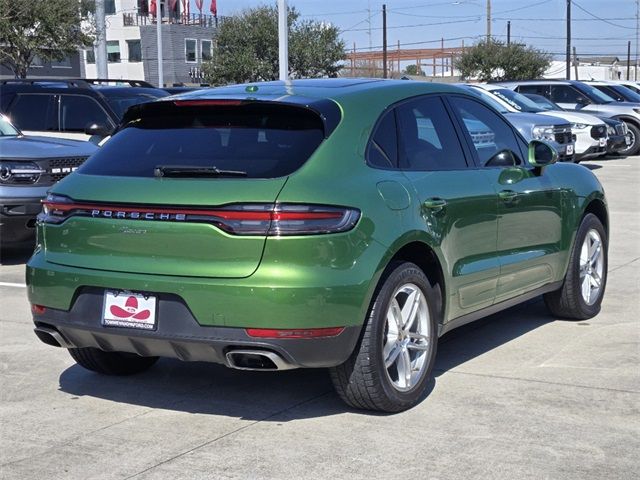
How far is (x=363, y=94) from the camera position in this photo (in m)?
5.46

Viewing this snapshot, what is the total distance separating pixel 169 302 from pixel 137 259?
272mm

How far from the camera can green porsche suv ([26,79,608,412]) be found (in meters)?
4.65

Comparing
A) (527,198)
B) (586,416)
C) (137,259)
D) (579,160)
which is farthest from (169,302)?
(579,160)

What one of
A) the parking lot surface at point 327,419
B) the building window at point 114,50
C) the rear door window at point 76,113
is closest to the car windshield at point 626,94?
the rear door window at point 76,113

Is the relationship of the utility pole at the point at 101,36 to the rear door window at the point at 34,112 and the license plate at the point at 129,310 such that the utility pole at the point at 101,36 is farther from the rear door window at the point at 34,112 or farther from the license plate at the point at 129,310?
the license plate at the point at 129,310

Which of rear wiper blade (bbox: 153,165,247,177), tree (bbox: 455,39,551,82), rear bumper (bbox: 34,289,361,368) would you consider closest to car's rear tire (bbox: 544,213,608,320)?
rear bumper (bbox: 34,289,361,368)

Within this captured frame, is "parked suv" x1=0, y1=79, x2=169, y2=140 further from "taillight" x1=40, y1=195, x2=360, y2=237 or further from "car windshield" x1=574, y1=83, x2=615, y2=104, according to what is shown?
"car windshield" x1=574, y1=83, x2=615, y2=104

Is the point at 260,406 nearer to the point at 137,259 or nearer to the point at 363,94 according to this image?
the point at 137,259

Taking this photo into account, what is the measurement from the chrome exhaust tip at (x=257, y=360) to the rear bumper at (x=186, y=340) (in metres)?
0.02

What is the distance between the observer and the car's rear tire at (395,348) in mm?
4949

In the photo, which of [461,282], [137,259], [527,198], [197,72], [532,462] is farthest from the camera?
[197,72]

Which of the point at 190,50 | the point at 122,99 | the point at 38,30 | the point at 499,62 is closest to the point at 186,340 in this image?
the point at 122,99

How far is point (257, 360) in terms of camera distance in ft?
15.7

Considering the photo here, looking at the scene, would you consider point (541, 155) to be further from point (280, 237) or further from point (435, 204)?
point (280, 237)
